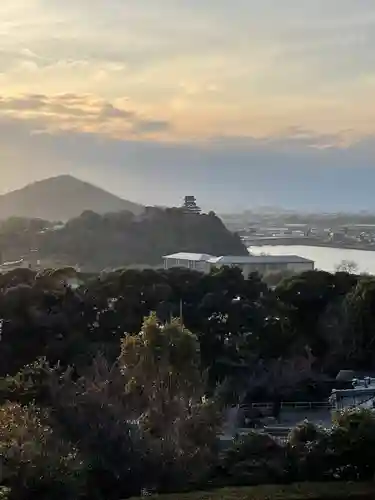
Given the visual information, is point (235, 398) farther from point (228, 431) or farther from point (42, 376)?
point (42, 376)

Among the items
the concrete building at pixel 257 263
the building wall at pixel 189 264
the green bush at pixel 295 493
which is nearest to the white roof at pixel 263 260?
the concrete building at pixel 257 263


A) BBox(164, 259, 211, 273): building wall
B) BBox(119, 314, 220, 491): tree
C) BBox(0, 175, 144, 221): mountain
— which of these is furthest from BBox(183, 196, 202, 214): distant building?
BBox(119, 314, 220, 491): tree

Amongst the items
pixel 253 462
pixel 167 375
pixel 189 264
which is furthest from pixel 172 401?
pixel 189 264

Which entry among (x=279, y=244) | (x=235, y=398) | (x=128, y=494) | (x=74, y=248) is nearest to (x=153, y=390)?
(x=128, y=494)

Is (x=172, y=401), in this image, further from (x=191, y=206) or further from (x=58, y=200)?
(x=58, y=200)

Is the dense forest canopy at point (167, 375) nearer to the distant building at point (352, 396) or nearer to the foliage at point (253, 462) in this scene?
the foliage at point (253, 462)

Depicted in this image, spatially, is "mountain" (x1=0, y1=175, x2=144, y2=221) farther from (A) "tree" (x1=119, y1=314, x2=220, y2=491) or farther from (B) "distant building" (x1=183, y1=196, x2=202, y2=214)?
(A) "tree" (x1=119, y1=314, x2=220, y2=491)

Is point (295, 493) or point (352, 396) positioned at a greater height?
point (295, 493)
